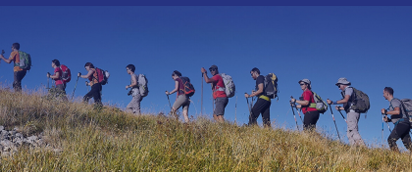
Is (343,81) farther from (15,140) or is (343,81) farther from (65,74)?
(65,74)

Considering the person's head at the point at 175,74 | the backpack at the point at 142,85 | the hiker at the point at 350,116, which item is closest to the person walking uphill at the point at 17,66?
the backpack at the point at 142,85

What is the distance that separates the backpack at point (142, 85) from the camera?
11.6 m

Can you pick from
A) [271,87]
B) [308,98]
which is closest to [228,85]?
[271,87]

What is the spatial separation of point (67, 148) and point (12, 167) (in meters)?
0.65

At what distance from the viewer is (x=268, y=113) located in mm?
9156

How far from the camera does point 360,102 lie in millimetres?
8594

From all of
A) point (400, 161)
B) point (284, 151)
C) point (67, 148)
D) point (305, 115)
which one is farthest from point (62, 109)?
point (400, 161)

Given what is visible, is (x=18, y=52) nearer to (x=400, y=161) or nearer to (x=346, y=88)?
(x=346, y=88)

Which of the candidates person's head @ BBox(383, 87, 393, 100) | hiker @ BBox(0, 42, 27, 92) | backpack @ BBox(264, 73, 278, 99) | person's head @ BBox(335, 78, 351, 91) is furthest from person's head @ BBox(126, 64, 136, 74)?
person's head @ BBox(383, 87, 393, 100)

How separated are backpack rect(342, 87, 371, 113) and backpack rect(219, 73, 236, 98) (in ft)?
11.4

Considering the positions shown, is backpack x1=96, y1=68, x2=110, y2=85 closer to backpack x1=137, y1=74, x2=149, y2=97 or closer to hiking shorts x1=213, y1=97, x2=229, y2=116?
backpack x1=137, y1=74, x2=149, y2=97

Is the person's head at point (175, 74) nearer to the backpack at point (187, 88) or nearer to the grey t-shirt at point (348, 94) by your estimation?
the backpack at point (187, 88)

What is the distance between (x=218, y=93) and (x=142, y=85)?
3544 mm

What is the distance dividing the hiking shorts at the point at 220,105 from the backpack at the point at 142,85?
3.40 meters
